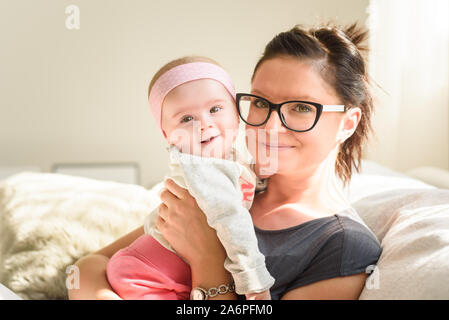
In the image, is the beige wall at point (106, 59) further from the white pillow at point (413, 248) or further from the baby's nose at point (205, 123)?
the baby's nose at point (205, 123)

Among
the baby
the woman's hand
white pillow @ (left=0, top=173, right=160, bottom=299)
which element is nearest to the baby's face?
the baby

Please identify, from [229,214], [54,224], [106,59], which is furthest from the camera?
[106,59]

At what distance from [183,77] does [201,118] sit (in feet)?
0.37

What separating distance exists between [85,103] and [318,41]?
237 centimetres

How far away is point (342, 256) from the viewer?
3.22 ft

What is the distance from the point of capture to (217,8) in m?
2.90

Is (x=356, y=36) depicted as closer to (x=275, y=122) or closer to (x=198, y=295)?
(x=275, y=122)

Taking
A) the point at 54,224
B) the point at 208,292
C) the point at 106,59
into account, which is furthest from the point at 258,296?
the point at 106,59

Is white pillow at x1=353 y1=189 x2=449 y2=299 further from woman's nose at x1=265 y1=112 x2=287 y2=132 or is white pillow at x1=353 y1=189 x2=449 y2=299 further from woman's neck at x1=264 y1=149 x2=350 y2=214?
woman's nose at x1=265 y1=112 x2=287 y2=132

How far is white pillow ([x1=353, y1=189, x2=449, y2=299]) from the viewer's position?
2.81ft
